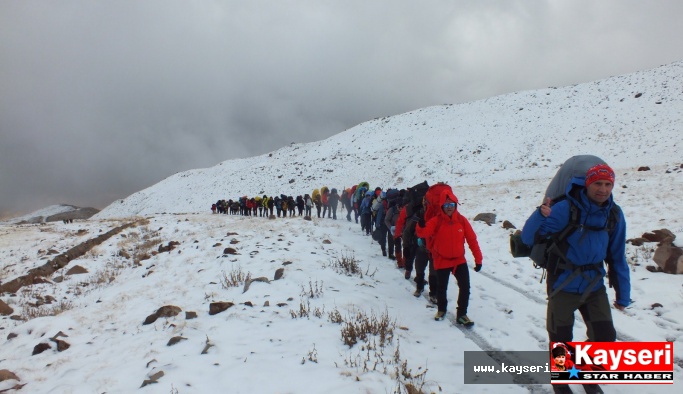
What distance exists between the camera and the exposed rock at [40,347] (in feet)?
17.8

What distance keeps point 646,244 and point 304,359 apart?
9493mm

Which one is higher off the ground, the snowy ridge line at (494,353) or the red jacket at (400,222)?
the red jacket at (400,222)

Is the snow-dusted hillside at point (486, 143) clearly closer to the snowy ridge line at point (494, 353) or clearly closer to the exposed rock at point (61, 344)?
the snowy ridge line at point (494, 353)

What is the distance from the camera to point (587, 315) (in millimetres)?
3594

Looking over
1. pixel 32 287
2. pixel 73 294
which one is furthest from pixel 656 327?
pixel 32 287

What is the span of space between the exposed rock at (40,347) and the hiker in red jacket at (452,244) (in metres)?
6.31

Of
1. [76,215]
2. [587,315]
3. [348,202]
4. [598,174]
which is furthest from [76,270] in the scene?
[76,215]

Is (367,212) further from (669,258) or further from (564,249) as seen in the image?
(564,249)

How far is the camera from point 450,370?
4.32 m

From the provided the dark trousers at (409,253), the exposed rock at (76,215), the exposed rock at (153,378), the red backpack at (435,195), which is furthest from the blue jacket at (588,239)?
the exposed rock at (76,215)

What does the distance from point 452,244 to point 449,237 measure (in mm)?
121

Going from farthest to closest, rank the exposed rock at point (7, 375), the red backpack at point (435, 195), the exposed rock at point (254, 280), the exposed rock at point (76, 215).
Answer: the exposed rock at point (76, 215)
the exposed rock at point (254, 280)
the red backpack at point (435, 195)
the exposed rock at point (7, 375)

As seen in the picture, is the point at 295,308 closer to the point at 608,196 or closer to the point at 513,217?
the point at 608,196

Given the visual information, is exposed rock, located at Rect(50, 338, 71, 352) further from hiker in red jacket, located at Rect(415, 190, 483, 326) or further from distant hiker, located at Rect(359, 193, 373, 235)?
distant hiker, located at Rect(359, 193, 373, 235)
